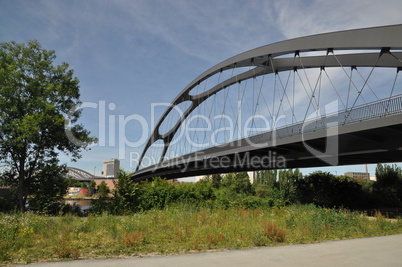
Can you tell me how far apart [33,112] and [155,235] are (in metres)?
14.3

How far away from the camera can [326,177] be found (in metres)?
27.4

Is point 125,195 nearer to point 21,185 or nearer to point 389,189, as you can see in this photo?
point 21,185

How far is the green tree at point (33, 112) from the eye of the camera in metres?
16.2

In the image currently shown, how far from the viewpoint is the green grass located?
6.22 metres

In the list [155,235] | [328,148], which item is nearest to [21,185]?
[155,235]

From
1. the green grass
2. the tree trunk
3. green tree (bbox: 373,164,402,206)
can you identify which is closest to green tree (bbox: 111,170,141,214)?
the green grass

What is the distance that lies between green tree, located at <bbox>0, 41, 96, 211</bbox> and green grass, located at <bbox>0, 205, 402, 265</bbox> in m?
9.36

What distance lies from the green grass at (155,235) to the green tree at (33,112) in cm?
936

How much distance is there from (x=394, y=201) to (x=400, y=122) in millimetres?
23351

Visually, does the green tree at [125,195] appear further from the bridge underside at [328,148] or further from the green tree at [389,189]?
the green tree at [389,189]

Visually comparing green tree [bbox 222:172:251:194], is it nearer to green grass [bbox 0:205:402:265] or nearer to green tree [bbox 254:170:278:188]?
green tree [bbox 254:170:278:188]

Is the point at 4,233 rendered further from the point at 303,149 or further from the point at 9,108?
the point at 303,149

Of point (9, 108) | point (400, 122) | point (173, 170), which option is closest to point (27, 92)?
point (9, 108)

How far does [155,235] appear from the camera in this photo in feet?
25.8
